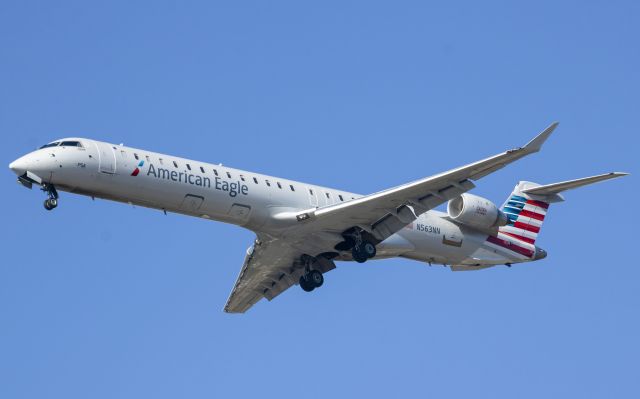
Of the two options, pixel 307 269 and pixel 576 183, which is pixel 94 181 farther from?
pixel 576 183

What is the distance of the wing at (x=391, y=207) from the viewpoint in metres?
28.9

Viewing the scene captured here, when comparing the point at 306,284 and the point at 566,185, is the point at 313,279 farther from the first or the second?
the point at 566,185

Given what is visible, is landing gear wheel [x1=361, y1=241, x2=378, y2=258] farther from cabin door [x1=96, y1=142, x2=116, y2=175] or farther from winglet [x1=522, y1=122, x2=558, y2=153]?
cabin door [x1=96, y1=142, x2=116, y2=175]

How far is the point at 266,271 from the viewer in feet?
112

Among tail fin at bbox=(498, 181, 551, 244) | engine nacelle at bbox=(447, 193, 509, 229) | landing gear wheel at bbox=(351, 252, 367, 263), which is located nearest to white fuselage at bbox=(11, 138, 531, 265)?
landing gear wheel at bbox=(351, 252, 367, 263)

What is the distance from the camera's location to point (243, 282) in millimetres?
34906

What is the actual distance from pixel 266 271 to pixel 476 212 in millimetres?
6275

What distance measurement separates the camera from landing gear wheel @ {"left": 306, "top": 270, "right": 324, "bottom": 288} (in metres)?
33.0

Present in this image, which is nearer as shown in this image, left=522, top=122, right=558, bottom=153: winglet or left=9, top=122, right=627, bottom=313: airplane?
left=522, top=122, right=558, bottom=153: winglet

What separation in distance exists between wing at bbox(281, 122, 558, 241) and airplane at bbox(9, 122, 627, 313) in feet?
0.09

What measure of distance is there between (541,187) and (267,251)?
25.9ft

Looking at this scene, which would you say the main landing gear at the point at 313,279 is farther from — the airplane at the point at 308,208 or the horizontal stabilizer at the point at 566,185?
the horizontal stabilizer at the point at 566,185

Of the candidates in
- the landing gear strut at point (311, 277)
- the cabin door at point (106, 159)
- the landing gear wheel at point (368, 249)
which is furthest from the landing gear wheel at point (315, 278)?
the cabin door at point (106, 159)

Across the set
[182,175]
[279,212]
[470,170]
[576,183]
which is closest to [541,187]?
[576,183]
